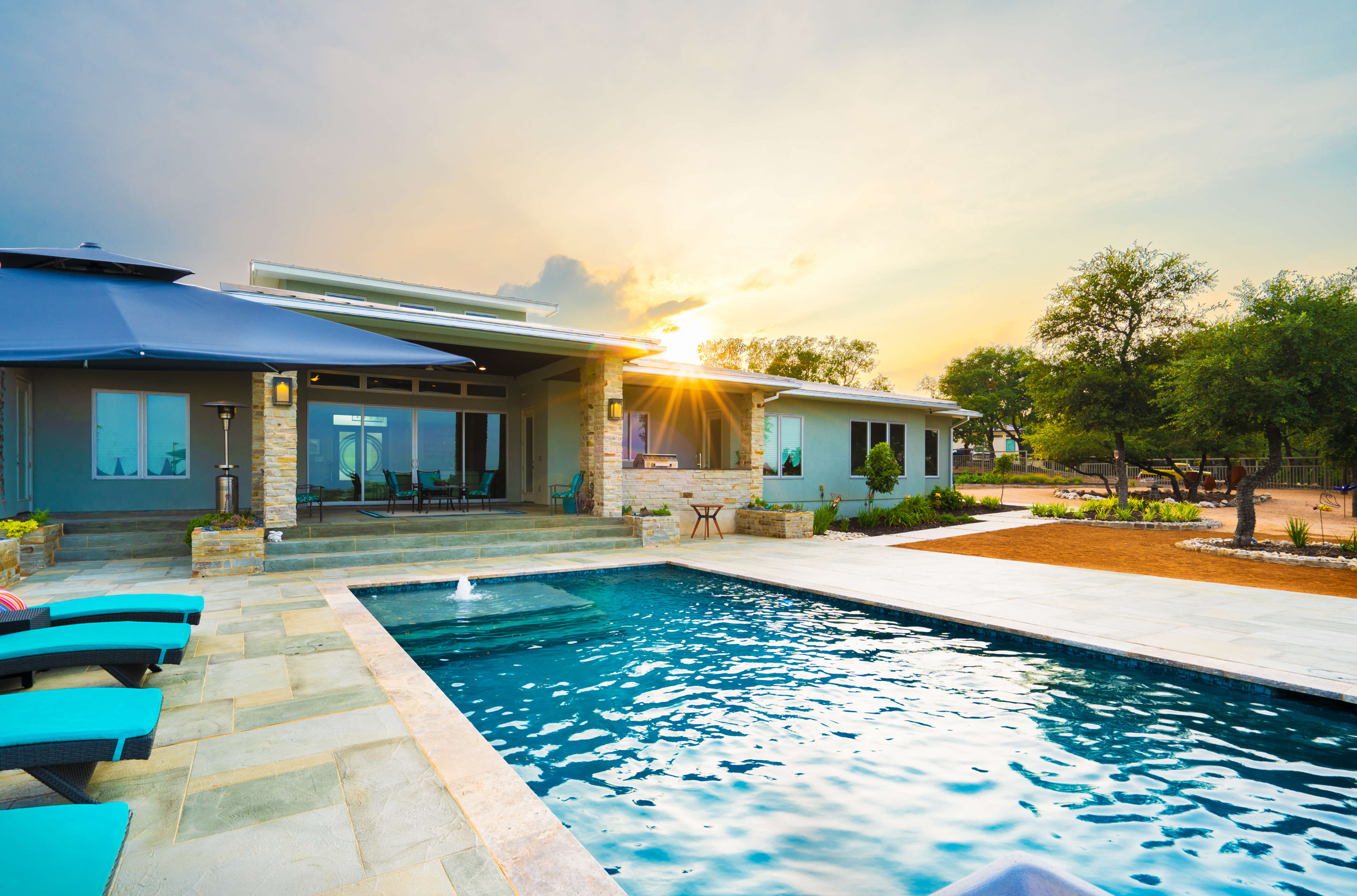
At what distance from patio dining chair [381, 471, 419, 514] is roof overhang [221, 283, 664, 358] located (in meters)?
2.99

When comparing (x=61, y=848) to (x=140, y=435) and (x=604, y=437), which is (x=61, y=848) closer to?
(x=604, y=437)

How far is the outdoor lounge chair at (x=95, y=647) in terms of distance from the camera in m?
3.15

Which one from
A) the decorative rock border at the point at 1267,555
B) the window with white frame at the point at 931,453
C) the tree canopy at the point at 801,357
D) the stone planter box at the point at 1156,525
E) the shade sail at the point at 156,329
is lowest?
the stone planter box at the point at 1156,525

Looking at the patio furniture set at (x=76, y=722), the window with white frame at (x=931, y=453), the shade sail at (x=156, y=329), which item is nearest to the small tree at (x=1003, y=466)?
the window with white frame at (x=931, y=453)

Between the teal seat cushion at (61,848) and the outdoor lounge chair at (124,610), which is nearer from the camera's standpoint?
the teal seat cushion at (61,848)

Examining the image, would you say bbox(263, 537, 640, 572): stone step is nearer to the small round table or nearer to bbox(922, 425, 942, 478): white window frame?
the small round table

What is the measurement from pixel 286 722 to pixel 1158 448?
26727 millimetres

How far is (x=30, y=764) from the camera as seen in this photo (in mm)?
2080

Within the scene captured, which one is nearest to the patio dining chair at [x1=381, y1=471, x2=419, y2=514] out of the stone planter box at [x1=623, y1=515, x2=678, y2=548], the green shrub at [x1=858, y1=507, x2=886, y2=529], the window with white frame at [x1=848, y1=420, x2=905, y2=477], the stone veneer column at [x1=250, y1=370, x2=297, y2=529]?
the stone veneer column at [x1=250, y1=370, x2=297, y2=529]

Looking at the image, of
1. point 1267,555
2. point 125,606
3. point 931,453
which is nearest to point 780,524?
point 1267,555

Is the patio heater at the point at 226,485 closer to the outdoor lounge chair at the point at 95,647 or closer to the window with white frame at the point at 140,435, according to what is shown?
the window with white frame at the point at 140,435

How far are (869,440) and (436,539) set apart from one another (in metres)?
11.7

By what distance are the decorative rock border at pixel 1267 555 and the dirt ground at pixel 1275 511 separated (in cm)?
149

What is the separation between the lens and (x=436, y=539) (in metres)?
9.23
